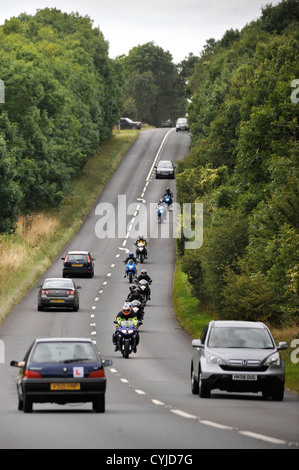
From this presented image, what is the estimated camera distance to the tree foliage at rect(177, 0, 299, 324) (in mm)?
35781

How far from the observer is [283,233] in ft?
107

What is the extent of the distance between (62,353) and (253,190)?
3433cm

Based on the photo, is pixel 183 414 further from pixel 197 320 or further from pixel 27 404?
pixel 197 320

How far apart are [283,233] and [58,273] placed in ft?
95.1

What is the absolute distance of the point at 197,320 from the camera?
1738 inches

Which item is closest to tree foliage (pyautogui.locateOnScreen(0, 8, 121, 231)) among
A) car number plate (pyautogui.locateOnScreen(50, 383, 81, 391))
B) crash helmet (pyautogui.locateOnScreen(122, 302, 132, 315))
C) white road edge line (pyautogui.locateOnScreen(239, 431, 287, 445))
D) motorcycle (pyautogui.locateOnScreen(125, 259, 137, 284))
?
motorcycle (pyautogui.locateOnScreen(125, 259, 137, 284))

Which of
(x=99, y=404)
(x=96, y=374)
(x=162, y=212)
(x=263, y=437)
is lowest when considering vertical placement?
(x=162, y=212)

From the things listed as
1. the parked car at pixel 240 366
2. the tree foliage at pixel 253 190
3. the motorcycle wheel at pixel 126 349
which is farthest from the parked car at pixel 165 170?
the parked car at pixel 240 366

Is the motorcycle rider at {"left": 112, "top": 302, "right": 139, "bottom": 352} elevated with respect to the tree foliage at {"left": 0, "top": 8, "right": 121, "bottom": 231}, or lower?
lower

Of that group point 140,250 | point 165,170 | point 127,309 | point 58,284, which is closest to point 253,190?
point 58,284

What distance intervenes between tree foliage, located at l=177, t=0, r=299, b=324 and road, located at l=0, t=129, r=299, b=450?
119 inches

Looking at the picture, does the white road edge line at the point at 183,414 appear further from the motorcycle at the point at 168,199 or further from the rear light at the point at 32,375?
the motorcycle at the point at 168,199

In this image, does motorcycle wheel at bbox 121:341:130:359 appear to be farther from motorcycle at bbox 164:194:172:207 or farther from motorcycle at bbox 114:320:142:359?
motorcycle at bbox 164:194:172:207
